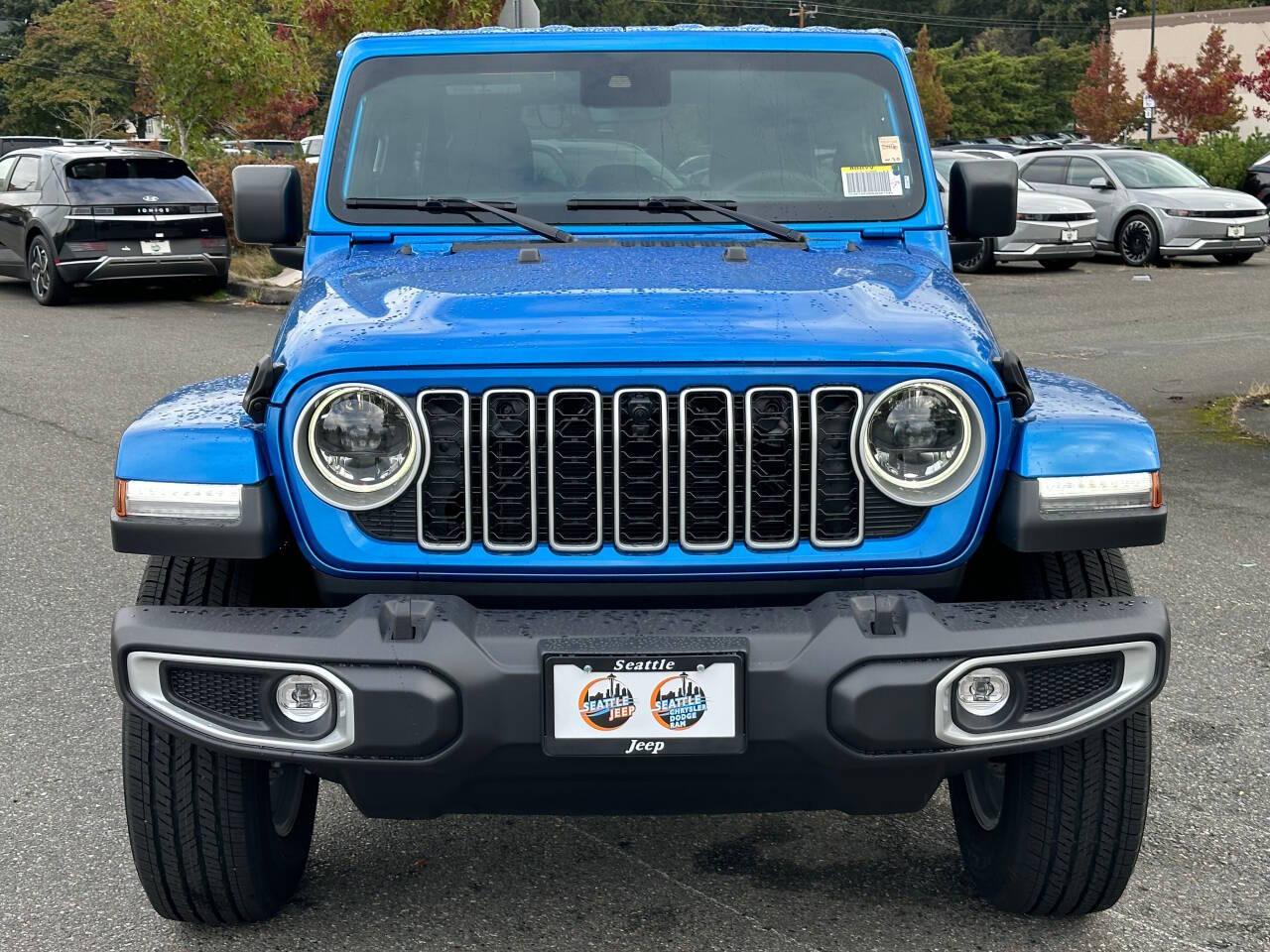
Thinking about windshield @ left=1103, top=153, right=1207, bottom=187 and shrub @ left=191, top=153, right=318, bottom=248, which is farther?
windshield @ left=1103, top=153, right=1207, bottom=187

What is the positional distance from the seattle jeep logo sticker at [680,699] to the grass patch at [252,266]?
52.5 feet

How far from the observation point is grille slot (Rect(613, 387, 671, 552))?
3.01 meters

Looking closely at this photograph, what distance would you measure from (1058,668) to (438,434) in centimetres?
126

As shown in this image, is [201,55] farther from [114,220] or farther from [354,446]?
[354,446]

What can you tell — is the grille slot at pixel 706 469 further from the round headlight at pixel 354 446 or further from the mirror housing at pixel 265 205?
the mirror housing at pixel 265 205

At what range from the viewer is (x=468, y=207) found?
4215 millimetres

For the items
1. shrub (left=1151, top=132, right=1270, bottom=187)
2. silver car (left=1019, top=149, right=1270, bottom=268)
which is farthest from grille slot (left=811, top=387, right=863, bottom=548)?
shrub (left=1151, top=132, right=1270, bottom=187)

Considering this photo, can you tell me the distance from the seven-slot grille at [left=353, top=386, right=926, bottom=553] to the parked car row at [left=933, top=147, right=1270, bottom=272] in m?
17.0

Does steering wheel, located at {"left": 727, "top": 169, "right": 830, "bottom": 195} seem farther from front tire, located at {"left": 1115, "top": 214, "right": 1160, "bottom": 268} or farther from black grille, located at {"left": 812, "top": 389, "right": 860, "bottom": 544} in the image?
front tire, located at {"left": 1115, "top": 214, "right": 1160, "bottom": 268}

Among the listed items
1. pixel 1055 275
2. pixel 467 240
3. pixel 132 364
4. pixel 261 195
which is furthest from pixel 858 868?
pixel 1055 275

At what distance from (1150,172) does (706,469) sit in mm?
20063

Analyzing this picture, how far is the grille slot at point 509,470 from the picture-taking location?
3.01m

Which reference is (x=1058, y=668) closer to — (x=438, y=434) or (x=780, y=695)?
(x=780, y=695)

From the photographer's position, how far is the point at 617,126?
4.44 meters
